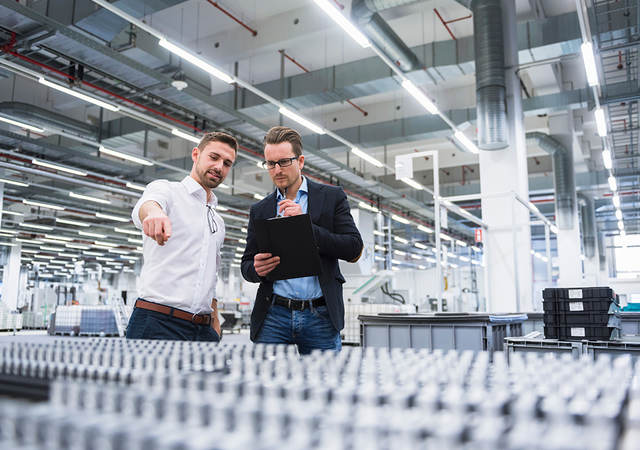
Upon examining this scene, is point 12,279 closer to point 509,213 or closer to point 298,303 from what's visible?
point 509,213

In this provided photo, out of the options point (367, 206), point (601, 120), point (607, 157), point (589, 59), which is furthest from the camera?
point (367, 206)

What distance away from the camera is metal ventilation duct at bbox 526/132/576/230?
12.0 metres

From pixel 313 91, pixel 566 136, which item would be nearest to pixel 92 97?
pixel 313 91

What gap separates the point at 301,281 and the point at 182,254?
0.42 meters

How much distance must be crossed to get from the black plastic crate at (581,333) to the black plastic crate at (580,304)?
4.3 inches

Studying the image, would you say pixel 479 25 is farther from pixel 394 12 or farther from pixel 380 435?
pixel 380 435

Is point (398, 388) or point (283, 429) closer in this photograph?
point (283, 429)

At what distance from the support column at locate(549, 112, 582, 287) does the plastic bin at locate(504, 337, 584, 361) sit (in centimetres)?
993

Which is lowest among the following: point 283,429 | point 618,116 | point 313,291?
point 283,429

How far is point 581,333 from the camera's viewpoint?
3100 millimetres

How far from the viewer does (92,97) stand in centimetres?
748

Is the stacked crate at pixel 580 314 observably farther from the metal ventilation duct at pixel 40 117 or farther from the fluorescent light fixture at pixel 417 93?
the metal ventilation duct at pixel 40 117

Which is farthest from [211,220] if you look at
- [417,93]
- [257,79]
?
[257,79]

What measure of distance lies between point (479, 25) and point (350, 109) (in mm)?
5299
